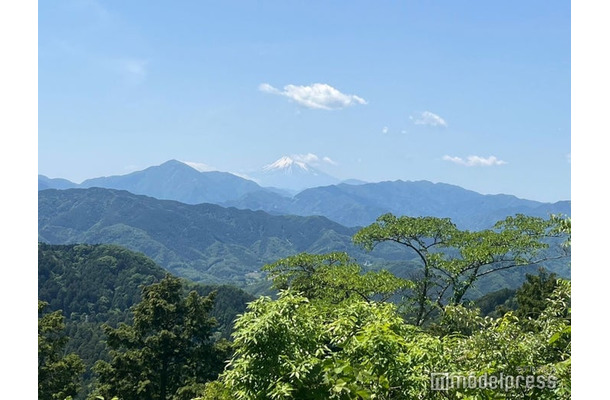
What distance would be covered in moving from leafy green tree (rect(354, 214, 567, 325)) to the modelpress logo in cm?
901

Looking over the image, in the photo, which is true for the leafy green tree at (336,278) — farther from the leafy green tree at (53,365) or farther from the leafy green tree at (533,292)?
the leafy green tree at (533,292)

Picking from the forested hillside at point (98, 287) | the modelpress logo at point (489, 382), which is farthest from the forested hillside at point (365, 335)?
the forested hillside at point (98, 287)

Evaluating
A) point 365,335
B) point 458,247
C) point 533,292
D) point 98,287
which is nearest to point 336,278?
point 458,247

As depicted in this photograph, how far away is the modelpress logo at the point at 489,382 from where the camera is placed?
417 cm

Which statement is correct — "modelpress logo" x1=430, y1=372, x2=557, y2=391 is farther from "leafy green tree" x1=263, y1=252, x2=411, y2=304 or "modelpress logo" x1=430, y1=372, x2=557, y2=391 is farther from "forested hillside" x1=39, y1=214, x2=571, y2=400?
"leafy green tree" x1=263, y1=252, x2=411, y2=304

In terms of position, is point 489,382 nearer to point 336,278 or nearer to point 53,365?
point 336,278

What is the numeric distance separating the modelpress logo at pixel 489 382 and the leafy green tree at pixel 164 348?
16.9 meters

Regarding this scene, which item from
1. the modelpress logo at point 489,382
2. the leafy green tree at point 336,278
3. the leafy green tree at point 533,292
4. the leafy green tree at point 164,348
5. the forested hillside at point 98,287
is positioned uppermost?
the modelpress logo at point 489,382

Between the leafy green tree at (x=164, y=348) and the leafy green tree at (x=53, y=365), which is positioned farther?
the leafy green tree at (x=164, y=348)

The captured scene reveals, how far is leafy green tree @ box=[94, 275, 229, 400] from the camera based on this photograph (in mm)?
20328
